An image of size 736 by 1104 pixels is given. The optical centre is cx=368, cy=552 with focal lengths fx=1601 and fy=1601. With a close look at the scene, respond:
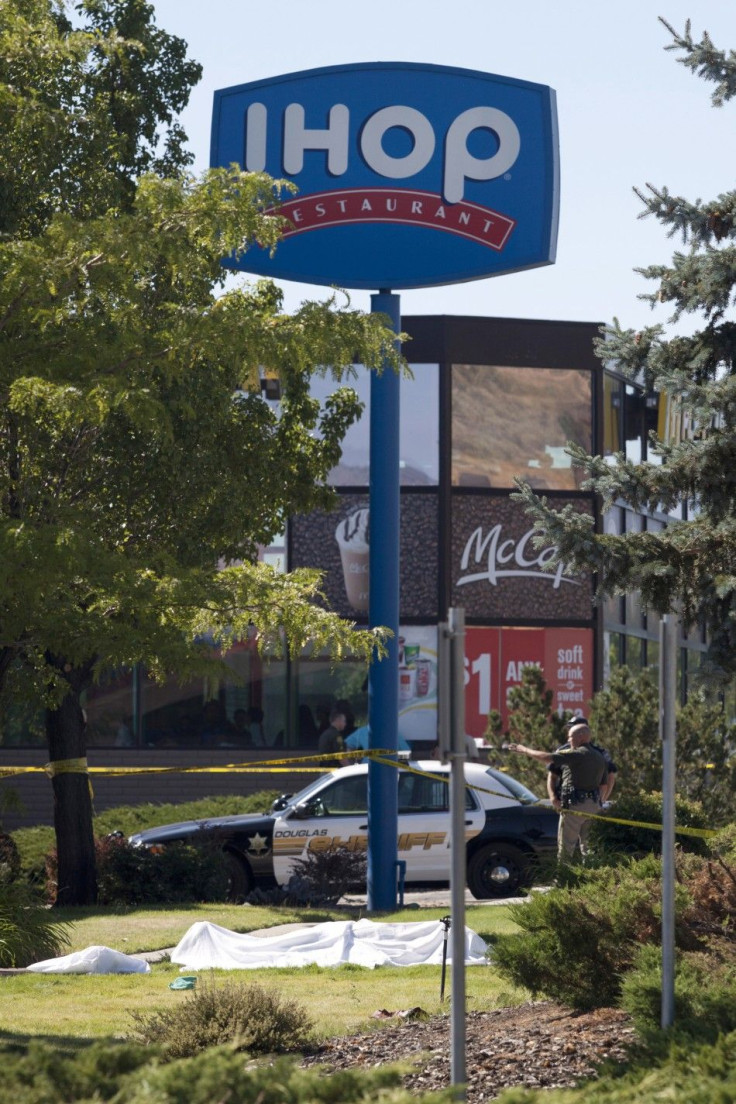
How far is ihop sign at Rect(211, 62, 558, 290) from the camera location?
16.9 meters

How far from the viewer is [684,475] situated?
1130cm

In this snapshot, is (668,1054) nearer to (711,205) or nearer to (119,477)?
(711,205)

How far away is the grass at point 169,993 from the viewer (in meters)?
9.72

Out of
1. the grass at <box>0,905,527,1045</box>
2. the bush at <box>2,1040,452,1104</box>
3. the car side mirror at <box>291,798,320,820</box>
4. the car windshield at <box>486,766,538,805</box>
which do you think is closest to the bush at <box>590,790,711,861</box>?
the grass at <box>0,905,527,1045</box>

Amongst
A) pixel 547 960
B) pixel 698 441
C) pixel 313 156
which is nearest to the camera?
pixel 547 960

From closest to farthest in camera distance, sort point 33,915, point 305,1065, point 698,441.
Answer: point 305,1065, point 698,441, point 33,915

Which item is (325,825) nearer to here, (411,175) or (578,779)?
(578,779)

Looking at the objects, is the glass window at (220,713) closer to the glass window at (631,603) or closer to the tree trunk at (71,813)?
the glass window at (631,603)

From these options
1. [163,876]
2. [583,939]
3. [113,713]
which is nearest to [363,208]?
[163,876]

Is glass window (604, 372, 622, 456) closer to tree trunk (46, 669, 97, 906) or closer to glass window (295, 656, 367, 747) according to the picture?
glass window (295, 656, 367, 747)

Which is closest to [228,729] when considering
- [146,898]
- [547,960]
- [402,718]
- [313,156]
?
[402,718]

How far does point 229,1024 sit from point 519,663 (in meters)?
21.1

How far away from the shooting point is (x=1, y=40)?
10125 millimetres

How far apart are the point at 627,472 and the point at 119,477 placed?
544 centimetres
